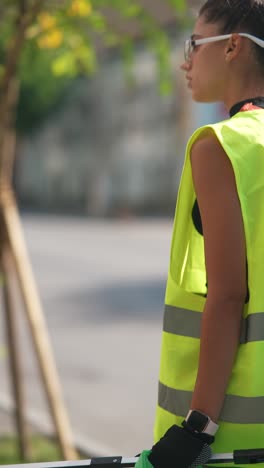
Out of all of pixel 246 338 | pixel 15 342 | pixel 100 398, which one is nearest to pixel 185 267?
pixel 246 338

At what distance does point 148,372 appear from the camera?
25.2 ft

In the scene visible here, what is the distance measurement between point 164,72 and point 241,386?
113 inches

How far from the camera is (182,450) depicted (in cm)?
148

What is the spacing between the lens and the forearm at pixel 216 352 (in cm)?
151

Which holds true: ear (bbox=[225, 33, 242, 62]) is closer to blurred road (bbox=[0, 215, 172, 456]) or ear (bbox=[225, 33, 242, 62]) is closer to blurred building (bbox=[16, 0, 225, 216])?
blurred road (bbox=[0, 215, 172, 456])

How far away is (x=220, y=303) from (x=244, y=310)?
6cm

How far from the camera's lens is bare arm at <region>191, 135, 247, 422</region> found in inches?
59.6

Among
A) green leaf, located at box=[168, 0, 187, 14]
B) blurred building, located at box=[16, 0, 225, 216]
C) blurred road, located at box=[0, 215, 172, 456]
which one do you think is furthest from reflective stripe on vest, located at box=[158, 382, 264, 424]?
blurred building, located at box=[16, 0, 225, 216]

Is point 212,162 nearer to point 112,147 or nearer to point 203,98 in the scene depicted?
point 203,98

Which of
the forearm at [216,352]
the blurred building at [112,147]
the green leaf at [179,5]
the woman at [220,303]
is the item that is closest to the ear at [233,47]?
the woman at [220,303]

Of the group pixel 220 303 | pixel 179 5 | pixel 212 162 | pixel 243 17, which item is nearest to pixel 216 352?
pixel 220 303

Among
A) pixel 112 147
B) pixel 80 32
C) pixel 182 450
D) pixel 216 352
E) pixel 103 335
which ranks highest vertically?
pixel 80 32

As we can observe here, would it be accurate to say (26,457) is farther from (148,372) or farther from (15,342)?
(148,372)

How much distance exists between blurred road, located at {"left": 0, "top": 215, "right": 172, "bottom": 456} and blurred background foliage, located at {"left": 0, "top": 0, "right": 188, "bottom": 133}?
2041 mm
